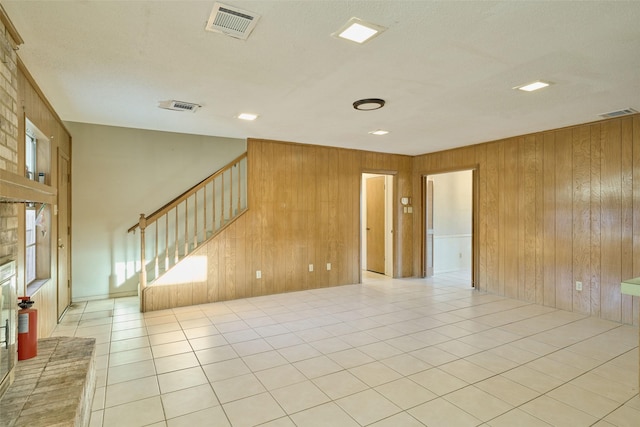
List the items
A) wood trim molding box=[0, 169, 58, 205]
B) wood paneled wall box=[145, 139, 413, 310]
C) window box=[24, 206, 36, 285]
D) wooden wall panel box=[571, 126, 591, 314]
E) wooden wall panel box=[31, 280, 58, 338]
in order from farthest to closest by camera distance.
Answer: wood paneled wall box=[145, 139, 413, 310], wooden wall panel box=[571, 126, 591, 314], window box=[24, 206, 36, 285], wooden wall panel box=[31, 280, 58, 338], wood trim molding box=[0, 169, 58, 205]

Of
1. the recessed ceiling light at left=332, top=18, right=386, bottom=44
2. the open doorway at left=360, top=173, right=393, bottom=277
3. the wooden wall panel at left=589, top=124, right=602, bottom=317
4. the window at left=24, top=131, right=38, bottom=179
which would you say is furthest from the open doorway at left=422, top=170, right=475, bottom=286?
the window at left=24, top=131, right=38, bottom=179

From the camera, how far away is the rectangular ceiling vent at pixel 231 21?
6.44 ft

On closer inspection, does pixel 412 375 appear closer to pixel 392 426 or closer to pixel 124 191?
pixel 392 426

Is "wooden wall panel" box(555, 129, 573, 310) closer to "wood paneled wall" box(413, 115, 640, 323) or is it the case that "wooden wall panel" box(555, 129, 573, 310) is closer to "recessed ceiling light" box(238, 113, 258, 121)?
"wood paneled wall" box(413, 115, 640, 323)

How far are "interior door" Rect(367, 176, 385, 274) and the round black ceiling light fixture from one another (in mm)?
3668


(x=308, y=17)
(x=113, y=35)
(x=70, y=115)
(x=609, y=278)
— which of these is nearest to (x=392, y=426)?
(x=308, y=17)

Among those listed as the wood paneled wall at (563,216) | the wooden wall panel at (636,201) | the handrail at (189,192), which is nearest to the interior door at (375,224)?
the wood paneled wall at (563,216)

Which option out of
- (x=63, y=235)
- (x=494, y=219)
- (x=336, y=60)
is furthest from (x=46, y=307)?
(x=494, y=219)

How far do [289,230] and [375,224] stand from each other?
249 cm

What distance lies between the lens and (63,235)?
450 cm

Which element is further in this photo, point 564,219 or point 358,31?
point 564,219

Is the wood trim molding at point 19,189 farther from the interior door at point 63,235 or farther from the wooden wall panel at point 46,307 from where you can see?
the interior door at point 63,235

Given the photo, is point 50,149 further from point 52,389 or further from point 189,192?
point 52,389

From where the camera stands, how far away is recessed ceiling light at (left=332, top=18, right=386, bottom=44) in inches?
82.1
